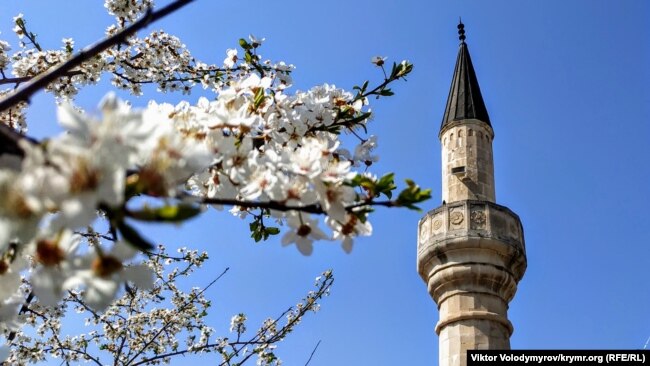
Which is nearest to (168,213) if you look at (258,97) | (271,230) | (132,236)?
(132,236)

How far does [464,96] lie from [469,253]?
3.55 m

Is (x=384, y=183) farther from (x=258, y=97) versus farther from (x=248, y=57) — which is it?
(x=248, y=57)

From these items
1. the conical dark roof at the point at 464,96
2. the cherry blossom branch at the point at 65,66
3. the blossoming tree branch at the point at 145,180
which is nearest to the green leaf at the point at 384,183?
the blossoming tree branch at the point at 145,180

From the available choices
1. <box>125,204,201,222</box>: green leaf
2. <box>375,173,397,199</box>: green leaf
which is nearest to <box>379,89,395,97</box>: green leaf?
<box>375,173,397,199</box>: green leaf

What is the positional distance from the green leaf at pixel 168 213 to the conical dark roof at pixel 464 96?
10789mm

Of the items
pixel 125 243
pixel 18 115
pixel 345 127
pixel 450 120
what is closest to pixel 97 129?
pixel 125 243

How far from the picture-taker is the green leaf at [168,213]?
A: 3.07 ft

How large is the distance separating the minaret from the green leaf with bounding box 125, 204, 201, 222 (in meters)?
8.76

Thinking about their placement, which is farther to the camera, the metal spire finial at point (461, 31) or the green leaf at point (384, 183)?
the metal spire finial at point (461, 31)

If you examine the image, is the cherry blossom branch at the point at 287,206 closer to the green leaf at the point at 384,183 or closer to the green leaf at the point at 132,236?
the green leaf at the point at 384,183

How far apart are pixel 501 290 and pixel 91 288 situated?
925 centimetres

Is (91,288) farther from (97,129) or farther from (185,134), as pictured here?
(185,134)

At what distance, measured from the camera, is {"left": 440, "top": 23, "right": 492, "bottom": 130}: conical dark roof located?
11.5 meters

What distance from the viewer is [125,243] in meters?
1.00
